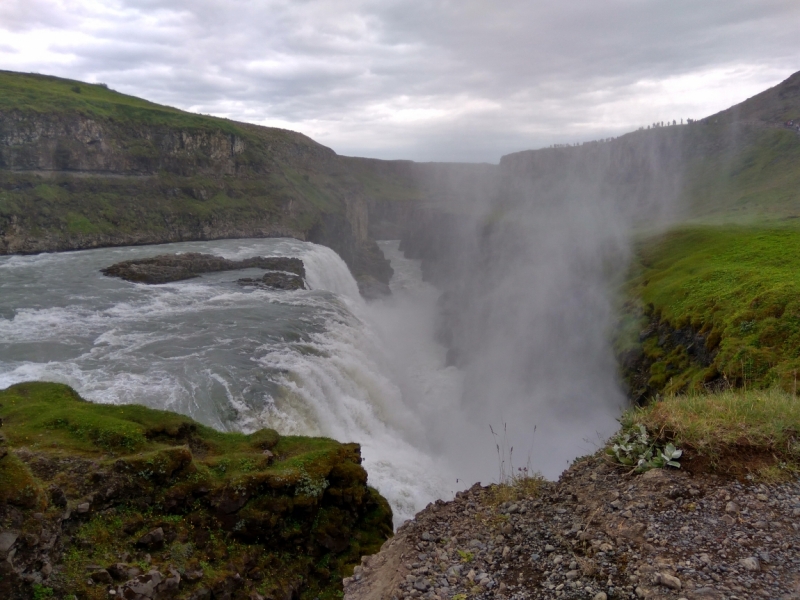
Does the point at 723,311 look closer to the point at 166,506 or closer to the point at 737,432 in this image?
the point at 737,432

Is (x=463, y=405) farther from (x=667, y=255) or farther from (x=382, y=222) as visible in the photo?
(x=382, y=222)

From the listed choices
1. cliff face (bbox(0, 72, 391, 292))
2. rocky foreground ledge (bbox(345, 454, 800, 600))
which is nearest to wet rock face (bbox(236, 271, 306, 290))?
cliff face (bbox(0, 72, 391, 292))

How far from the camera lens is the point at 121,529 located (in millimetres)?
8898

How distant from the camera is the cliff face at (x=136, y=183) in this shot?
51.0m


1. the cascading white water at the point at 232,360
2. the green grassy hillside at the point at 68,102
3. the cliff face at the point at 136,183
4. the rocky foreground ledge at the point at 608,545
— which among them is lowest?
the cascading white water at the point at 232,360

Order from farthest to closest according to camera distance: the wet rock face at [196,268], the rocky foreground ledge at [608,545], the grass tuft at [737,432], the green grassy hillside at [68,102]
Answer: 1. the green grassy hillside at [68,102]
2. the wet rock face at [196,268]
3. the grass tuft at [737,432]
4. the rocky foreground ledge at [608,545]

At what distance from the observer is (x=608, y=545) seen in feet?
20.5

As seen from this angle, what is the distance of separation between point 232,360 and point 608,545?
17.3 m

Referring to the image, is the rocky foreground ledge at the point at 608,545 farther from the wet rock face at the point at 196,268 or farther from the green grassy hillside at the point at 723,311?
the wet rock face at the point at 196,268

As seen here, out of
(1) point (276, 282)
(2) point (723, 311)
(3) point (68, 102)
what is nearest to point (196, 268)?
(1) point (276, 282)

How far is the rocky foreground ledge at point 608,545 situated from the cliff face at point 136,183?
2005 inches

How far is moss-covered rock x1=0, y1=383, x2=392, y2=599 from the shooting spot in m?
7.32

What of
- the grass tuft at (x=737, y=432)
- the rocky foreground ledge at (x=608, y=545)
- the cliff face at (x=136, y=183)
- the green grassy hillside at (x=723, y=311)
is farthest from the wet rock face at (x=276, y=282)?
the grass tuft at (x=737, y=432)

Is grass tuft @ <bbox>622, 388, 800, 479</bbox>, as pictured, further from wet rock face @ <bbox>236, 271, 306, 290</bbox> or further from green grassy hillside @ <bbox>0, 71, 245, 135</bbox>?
green grassy hillside @ <bbox>0, 71, 245, 135</bbox>
